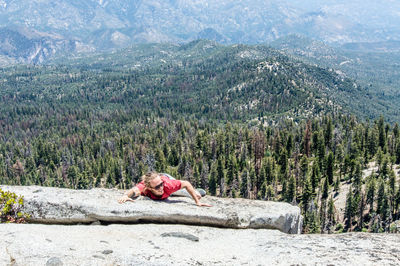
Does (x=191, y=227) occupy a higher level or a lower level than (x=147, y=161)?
higher

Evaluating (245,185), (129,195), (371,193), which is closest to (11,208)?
(129,195)

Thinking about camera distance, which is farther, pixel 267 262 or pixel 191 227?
pixel 191 227

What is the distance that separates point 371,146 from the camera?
464ft

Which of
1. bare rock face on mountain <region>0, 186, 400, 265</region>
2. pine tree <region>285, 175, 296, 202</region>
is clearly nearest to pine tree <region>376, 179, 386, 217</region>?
pine tree <region>285, 175, 296, 202</region>

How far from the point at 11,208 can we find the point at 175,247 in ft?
32.5

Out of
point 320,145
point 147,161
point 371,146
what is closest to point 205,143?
point 147,161

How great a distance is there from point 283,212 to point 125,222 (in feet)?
32.9

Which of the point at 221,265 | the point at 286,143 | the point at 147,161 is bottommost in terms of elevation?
the point at 147,161

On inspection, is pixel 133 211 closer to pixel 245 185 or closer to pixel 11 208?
pixel 11 208

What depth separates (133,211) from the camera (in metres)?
16.2

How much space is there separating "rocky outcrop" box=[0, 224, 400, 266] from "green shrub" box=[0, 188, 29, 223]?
1.82 meters

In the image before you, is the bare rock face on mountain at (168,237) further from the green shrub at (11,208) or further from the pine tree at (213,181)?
the pine tree at (213,181)

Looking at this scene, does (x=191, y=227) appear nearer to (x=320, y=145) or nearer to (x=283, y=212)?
(x=283, y=212)

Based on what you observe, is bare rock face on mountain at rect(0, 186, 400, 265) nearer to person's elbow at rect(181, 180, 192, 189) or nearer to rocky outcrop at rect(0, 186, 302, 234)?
rocky outcrop at rect(0, 186, 302, 234)
